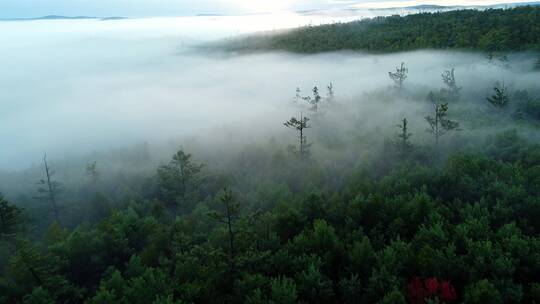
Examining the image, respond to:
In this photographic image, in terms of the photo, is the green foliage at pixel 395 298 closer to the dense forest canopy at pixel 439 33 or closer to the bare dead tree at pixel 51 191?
the bare dead tree at pixel 51 191

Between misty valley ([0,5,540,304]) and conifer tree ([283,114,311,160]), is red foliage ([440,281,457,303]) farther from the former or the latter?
conifer tree ([283,114,311,160])

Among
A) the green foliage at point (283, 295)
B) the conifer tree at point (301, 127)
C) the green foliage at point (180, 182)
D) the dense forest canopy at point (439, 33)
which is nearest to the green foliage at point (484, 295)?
the green foliage at point (283, 295)

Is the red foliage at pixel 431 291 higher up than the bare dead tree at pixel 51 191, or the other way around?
the red foliage at pixel 431 291

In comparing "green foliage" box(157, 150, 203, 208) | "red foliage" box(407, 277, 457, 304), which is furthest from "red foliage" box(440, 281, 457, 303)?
→ "green foliage" box(157, 150, 203, 208)

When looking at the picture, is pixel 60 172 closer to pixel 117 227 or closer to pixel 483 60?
pixel 117 227

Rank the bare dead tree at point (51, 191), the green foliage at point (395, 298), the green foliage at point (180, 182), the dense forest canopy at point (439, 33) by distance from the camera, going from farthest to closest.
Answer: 1. the dense forest canopy at point (439, 33)
2. the green foliage at point (180, 182)
3. the bare dead tree at point (51, 191)
4. the green foliage at point (395, 298)

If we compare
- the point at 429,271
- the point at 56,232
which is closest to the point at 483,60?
the point at 429,271

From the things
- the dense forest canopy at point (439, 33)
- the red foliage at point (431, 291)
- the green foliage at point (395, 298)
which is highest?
the dense forest canopy at point (439, 33)
